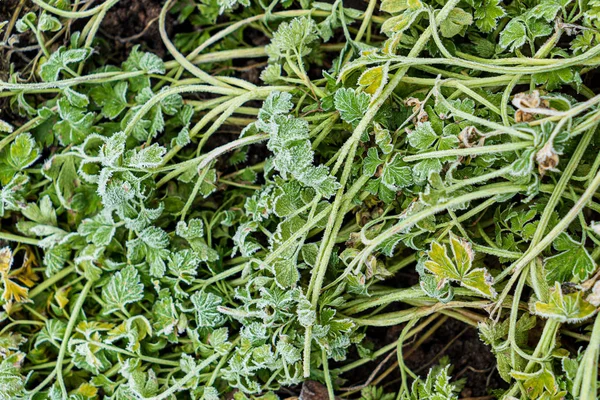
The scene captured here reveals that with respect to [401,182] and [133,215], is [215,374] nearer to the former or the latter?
[133,215]

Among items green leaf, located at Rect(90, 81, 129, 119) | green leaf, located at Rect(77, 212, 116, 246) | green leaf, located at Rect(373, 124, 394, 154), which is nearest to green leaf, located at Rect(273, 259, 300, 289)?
green leaf, located at Rect(373, 124, 394, 154)

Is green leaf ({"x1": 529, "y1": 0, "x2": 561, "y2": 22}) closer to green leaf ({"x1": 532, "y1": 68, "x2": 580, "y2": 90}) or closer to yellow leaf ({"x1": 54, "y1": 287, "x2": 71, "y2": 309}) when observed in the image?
green leaf ({"x1": 532, "y1": 68, "x2": 580, "y2": 90})

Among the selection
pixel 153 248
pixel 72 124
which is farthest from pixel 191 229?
pixel 72 124

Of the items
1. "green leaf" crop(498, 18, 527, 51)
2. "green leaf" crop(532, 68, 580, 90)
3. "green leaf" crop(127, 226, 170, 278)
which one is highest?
"green leaf" crop(498, 18, 527, 51)

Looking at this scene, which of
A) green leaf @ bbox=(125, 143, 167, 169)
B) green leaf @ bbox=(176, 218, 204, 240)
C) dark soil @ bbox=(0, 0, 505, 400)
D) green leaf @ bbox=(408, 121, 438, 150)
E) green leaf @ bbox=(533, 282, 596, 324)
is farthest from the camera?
dark soil @ bbox=(0, 0, 505, 400)

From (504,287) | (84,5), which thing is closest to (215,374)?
(504,287)

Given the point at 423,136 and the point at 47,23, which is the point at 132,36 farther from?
the point at 423,136

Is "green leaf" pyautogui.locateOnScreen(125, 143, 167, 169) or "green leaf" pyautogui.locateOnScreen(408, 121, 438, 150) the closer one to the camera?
"green leaf" pyautogui.locateOnScreen(408, 121, 438, 150)

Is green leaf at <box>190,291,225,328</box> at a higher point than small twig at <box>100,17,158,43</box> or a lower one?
lower
